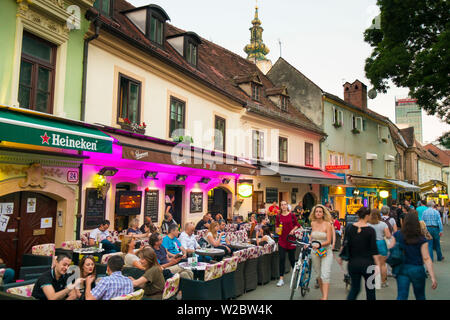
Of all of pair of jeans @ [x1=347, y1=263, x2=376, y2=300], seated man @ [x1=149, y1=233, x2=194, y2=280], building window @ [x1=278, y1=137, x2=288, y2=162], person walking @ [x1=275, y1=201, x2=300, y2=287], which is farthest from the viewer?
building window @ [x1=278, y1=137, x2=288, y2=162]

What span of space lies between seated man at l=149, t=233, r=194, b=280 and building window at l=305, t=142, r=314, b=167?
55.9 feet

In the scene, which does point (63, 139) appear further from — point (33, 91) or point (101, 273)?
point (101, 273)

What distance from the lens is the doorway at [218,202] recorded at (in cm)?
1551

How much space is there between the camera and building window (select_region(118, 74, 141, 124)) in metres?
10.7

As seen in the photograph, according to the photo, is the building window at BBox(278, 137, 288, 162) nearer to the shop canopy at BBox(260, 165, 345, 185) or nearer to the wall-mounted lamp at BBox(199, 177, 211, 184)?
the shop canopy at BBox(260, 165, 345, 185)

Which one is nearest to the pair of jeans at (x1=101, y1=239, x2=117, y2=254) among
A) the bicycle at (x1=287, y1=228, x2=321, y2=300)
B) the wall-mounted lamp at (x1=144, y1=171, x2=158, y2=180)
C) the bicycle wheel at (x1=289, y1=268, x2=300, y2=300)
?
the wall-mounted lamp at (x1=144, y1=171, x2=158, y2=180)

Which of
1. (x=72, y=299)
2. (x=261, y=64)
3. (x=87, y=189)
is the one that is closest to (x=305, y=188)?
(x=87, y=189)

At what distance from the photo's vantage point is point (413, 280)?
4.82 metres

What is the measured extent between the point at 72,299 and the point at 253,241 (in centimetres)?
665

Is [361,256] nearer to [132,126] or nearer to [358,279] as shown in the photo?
[358,279]

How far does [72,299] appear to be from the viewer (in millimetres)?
4180

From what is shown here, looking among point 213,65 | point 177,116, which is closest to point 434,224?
point 177,116

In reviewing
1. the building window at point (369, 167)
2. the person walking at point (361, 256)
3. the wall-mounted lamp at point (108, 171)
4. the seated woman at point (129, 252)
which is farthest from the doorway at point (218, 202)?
the building window at point (369, 167)

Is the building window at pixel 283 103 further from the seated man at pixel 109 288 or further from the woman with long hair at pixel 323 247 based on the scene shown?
the seated man at pixel 109 288
